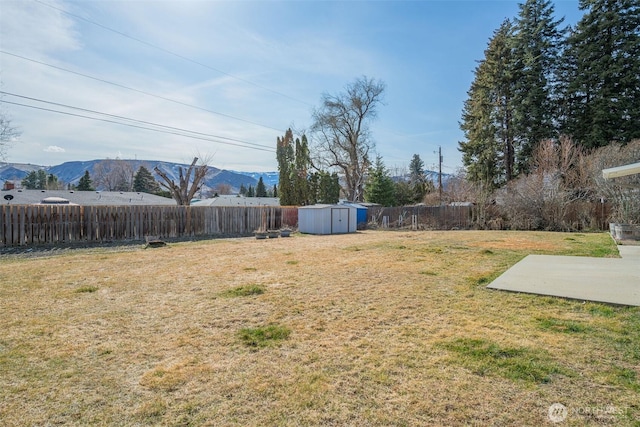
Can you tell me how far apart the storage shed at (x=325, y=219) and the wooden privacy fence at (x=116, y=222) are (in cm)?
227

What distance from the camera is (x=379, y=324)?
3500 mm

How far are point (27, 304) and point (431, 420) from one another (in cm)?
515

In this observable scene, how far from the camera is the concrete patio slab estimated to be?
433 centimetres

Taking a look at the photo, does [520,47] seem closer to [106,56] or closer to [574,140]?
[574,140]

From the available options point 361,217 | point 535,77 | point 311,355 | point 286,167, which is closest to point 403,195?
point 286,167

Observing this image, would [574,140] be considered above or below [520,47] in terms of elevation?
below

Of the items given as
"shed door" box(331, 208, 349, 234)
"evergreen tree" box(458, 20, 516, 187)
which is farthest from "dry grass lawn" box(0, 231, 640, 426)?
"evergreen tree" box(458, 20, 516, 187)

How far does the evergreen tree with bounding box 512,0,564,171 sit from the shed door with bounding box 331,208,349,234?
13195mm

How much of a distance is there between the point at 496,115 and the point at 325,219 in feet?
52.9

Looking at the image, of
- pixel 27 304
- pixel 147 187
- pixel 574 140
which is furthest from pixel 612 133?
pixel 147 187

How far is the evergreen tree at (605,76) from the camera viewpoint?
Answer: 1870cm

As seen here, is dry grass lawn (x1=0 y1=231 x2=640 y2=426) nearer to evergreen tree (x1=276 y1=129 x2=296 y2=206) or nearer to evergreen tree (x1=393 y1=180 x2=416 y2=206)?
evergreen tree (x1=276 y1=129 x2=296 y2=206)

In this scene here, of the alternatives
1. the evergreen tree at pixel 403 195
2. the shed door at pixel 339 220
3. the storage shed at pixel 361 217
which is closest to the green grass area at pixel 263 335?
the shed door at pixel 339 220

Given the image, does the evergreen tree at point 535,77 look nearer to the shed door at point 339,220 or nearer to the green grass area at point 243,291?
the shed door at point 339,220
